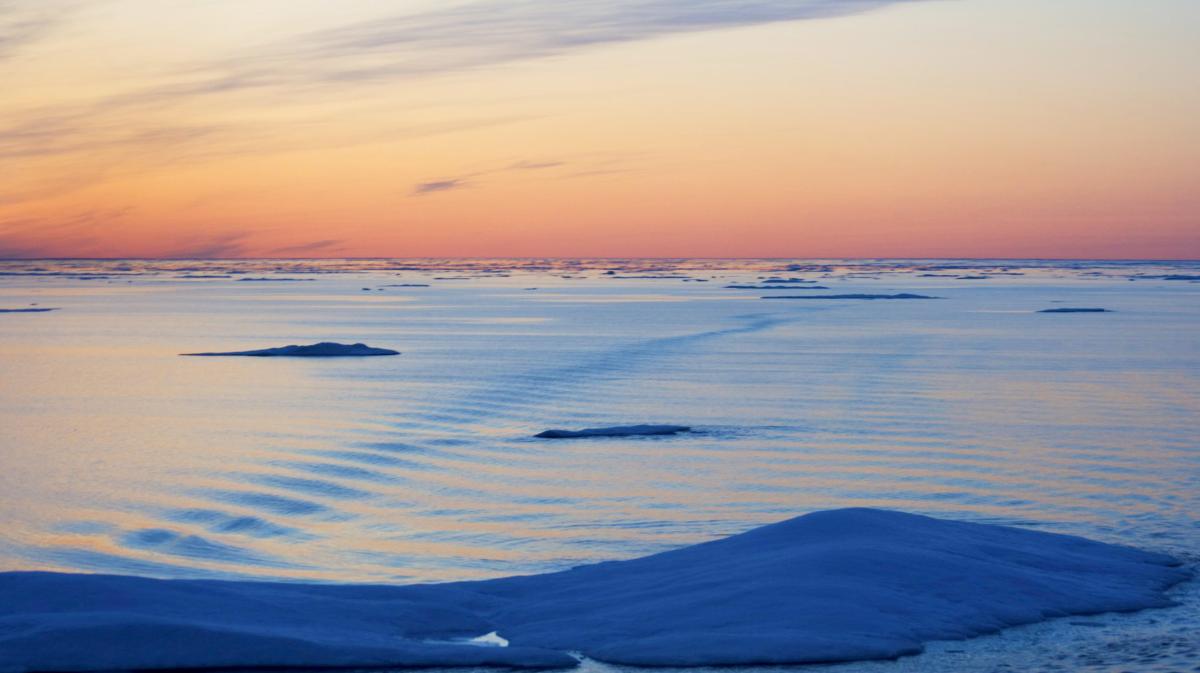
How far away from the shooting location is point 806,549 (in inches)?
348

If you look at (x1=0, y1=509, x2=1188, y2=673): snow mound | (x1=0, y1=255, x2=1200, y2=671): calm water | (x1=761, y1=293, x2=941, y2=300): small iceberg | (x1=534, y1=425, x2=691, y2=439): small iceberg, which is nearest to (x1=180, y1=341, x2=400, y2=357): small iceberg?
(x1=0, y1=255, x2=1200, y2=671): calm water

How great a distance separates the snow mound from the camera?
7.13 meters

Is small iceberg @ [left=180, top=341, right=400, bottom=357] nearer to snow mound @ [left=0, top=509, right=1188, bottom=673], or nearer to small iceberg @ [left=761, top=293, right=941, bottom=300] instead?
snow mound @ [left=0, top=509, right=1188, bottom=673]

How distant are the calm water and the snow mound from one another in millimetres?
454

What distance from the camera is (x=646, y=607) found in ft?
26.2

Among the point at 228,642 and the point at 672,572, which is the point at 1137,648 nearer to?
the point at 672,572

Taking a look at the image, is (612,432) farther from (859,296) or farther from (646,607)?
(859,296)

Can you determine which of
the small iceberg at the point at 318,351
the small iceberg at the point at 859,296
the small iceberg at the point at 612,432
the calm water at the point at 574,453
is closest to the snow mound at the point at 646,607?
the calm water at the point at 574,453

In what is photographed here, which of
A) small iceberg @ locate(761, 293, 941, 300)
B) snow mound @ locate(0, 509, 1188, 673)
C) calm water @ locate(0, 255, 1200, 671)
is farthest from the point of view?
small iceberg @ locate(761, 293, 941, 300)

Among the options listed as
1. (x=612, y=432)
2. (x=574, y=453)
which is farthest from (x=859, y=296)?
(x=574, y=453)

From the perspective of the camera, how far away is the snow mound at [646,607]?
23.4ft

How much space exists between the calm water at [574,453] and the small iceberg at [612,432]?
44cm

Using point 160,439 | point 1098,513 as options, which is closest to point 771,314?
point 160,439

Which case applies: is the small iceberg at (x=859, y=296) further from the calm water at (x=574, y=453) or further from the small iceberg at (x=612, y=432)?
the small iceberg at (x=612, y=432)
